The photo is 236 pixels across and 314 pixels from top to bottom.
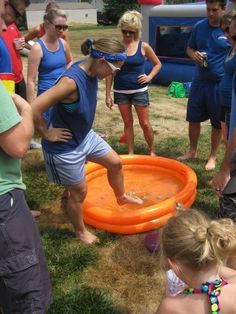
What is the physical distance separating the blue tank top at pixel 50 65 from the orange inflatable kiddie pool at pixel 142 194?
1198mm

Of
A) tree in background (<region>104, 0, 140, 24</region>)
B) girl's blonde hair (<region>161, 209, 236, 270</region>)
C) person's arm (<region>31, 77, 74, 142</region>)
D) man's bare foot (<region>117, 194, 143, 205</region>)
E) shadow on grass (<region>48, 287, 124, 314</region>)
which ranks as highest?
person's arm (<region>31, 77, 74, 142</region>)

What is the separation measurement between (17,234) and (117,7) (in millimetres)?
43194

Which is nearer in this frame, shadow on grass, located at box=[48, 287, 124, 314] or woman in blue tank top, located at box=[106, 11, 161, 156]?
shadow on grass, located at box=[48, 287, 124, 314]

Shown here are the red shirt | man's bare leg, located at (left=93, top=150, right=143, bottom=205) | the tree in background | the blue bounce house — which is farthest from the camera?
the tree in background

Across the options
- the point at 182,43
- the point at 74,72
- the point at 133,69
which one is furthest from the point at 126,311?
the point at 182,43

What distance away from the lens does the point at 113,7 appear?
1654 inches

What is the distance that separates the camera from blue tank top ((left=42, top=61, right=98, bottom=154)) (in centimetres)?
294

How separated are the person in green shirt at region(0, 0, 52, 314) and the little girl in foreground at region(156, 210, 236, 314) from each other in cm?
67

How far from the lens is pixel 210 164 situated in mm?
5078

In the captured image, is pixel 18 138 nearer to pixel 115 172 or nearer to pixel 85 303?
pixel 85 303

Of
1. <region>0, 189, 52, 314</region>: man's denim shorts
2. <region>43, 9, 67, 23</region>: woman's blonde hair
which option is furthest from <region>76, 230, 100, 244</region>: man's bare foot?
<region>43, 9, 67, 23</region>: woman's blonde hair

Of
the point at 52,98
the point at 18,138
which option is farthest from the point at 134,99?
the point at 18,138

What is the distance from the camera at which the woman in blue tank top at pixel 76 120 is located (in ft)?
9.57

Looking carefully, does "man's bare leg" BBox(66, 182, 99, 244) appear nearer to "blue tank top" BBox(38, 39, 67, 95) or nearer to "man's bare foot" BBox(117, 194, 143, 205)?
"man's bare foot" BBox(117, 194, 143, 205)
